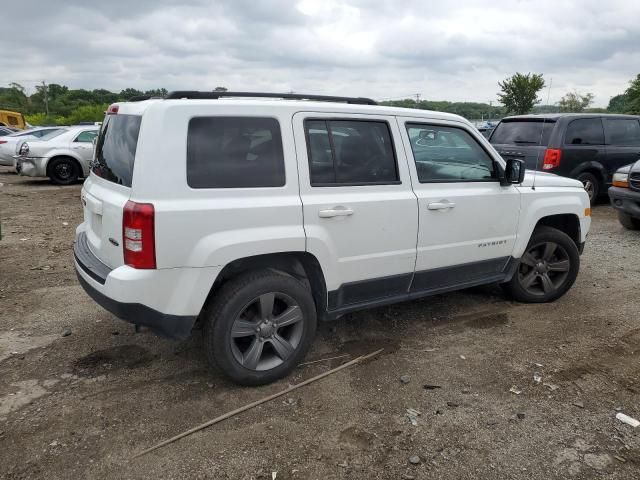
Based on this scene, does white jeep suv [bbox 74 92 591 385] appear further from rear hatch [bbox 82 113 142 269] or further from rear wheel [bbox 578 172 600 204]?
rear wheel [bbox 578 172 600 204]

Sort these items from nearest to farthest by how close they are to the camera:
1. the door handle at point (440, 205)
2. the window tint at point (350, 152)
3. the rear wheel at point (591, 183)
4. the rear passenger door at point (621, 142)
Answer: the window tint at point (350, 152), the door handle at point (440, 205), the rear wheel at point (591, 183), the rear passenger door at point (621, 142)

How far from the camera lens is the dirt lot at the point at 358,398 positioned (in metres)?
2.69

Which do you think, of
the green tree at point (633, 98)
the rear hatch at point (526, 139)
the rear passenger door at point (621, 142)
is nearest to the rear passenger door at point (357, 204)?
the rear hatch at point (526, 139)

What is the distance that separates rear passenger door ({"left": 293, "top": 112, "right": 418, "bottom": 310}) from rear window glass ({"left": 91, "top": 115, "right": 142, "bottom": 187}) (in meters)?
1.00

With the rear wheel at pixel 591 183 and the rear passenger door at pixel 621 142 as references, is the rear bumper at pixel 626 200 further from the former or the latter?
the rear passenger door at pixel 621 142

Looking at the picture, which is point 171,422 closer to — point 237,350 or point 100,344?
point 237,350

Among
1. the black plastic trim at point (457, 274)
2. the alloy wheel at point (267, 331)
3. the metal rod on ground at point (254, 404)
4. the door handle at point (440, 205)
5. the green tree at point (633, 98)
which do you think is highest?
the green tree at point (633, 98)

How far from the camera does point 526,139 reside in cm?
934

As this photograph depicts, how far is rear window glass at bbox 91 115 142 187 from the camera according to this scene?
9.99 ft

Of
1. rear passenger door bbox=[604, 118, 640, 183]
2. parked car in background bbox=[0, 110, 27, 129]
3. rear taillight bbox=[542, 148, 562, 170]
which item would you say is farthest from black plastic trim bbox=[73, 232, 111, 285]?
parked car in background bbox=[0, 110, 27, 129]

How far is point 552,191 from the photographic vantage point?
4684mm

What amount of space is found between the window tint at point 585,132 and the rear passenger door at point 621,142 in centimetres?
24

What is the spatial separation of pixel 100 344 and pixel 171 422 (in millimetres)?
1300

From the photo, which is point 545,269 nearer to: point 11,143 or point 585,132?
point 585,132
